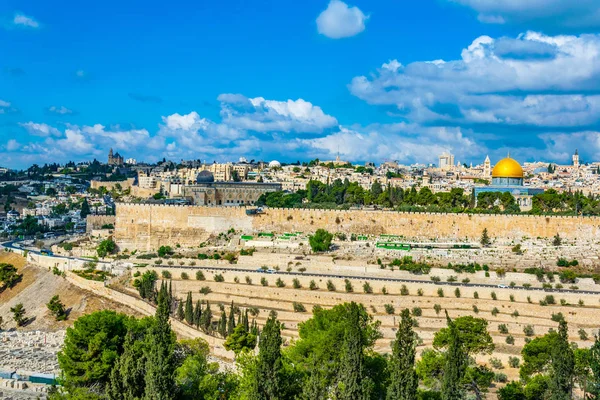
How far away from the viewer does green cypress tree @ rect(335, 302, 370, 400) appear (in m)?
17.8

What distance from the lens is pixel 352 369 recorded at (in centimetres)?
1808

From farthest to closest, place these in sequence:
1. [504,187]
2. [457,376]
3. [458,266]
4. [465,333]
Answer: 1. [504,187]
2. [458,266]
3. [465,333]
4. [457,376]

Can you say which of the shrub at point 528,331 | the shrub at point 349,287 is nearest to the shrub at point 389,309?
the shrub at point 349,287

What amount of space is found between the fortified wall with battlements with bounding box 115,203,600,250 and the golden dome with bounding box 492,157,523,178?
11.2 metres

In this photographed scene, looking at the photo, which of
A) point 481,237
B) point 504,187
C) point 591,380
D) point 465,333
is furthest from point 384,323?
point 504,187

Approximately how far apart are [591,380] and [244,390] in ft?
32.4

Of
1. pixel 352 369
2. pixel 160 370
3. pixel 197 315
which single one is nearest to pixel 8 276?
pixel 197 315

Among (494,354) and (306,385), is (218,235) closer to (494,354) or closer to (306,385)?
(494,354)

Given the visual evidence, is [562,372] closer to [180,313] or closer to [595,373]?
[595,373]

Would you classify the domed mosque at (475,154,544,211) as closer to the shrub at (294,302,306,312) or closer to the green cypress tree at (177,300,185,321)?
the shrub at (294,302,306,312)

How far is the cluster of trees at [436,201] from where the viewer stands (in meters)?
53.0

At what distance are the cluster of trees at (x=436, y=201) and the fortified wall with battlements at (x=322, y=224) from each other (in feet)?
8.23

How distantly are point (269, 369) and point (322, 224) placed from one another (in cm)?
3258

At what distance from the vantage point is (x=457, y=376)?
61.7ft
